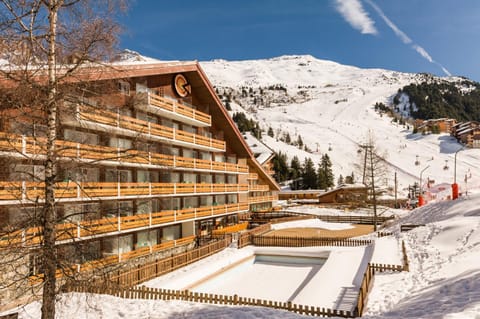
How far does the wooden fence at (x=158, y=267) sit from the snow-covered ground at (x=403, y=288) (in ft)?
1.66

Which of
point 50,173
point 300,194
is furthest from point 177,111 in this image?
point 300,194

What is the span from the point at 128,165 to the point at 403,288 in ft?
51.7

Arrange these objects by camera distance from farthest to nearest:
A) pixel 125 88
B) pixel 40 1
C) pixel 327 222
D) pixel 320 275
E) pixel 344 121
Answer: pixel 344 121
pixel 327 222
pixel 320 275
pixel 125 88
pixel 40 1

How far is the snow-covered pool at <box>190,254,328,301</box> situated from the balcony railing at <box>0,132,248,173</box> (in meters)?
7.93

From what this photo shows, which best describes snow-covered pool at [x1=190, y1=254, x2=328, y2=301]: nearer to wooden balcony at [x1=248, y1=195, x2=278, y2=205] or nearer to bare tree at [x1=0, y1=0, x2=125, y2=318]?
bare tree at [x1=0, y1=0, x2=125, y2=318]

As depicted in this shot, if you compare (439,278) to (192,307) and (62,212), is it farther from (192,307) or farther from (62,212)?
(62,212)

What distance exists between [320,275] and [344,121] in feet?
627

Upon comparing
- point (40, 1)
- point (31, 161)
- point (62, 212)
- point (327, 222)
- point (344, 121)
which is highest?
point (344, 121)

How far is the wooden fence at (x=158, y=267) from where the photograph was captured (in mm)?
17141

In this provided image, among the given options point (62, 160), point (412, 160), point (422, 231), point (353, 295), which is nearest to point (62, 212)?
point (62, 160)

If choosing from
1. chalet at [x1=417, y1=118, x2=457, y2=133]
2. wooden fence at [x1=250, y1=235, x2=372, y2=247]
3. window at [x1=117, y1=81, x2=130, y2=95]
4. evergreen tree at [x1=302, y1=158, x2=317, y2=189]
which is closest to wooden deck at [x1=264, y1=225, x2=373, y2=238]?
wooden fence at [x1=250, y1=235, x2=372, y2=247]

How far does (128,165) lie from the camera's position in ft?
63.6

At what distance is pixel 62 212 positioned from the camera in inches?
421

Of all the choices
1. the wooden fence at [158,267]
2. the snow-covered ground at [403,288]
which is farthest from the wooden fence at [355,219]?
the wooden fence at [158,267]
